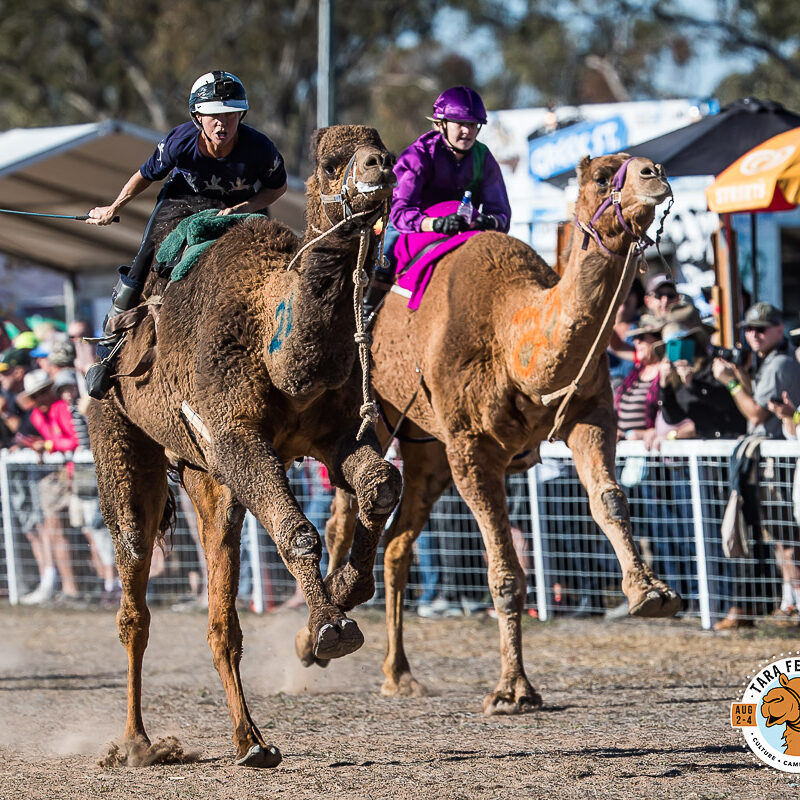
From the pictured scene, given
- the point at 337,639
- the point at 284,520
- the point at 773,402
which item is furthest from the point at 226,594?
the point at 773,402

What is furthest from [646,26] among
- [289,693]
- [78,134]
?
[289,693]

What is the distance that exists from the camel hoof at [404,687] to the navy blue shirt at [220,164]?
3136 millimetres

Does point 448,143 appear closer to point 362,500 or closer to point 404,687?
point 404,687

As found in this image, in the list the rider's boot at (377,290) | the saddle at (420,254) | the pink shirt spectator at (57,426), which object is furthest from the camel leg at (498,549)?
the pink shirt spectator at (57,426)

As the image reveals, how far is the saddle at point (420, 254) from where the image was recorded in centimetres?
807

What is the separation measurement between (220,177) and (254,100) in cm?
2939

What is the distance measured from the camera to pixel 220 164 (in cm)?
673

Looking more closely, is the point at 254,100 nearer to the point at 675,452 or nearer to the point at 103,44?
the point at 103,44

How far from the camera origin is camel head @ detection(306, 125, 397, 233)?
16.3ft

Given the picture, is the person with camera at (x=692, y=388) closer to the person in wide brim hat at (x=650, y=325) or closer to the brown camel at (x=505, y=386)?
the person in wide brim hat at (x=650, y=325)

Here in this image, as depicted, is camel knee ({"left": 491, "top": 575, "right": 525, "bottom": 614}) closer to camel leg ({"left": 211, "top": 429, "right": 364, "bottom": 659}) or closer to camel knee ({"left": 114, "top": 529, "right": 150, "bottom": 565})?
camel knee ({"left": 114, "top": 529, "right": 150, "bottom": 565})

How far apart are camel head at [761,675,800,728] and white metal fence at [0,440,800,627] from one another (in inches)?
133

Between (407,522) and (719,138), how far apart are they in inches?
191

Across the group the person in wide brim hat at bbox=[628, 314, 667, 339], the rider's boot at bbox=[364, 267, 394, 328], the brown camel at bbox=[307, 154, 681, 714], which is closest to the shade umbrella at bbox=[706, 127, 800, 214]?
the person in wide brim hat at bbox=[628, 314, 667, 339]
